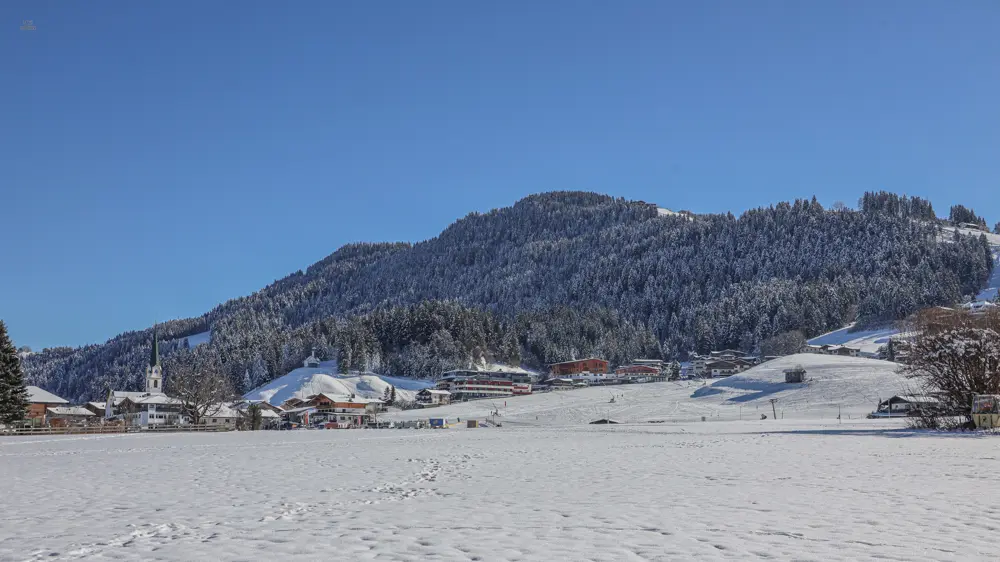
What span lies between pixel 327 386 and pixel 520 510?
146m

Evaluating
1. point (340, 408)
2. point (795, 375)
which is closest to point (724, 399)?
point (795, 375)

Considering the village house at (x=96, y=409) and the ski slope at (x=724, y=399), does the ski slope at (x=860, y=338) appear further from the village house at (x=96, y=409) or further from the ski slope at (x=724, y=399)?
the village house at (x=96, y=409)

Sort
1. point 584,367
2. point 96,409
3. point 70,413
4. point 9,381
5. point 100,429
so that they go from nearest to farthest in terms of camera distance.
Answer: point 9,381 → point 100,429 → point 70,413 → point 96,409 → point 584,367

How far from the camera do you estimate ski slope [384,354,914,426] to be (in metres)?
82.3

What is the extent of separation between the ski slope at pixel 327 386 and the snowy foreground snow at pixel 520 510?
128 m

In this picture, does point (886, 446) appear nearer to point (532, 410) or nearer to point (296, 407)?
point (532, 410)

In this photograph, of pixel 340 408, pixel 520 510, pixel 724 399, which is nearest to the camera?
pixel 520 510

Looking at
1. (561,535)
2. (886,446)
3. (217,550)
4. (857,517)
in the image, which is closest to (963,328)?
(886,446)

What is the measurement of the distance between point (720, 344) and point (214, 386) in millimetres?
145235

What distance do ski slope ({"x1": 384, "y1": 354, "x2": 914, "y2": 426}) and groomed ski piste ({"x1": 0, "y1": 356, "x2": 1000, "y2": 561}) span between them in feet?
190

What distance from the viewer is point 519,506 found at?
11891 mm

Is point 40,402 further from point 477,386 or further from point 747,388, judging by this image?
point 747,388

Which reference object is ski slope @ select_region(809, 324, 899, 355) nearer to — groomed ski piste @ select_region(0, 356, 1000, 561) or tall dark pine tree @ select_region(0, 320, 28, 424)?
tall dark pine tree @ select_region(0, 320, 28, 424)

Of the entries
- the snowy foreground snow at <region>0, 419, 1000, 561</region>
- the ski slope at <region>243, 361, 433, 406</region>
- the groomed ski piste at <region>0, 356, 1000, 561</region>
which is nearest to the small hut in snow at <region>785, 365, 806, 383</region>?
the ski slope at <region>243, 361, 433, 406</region>
